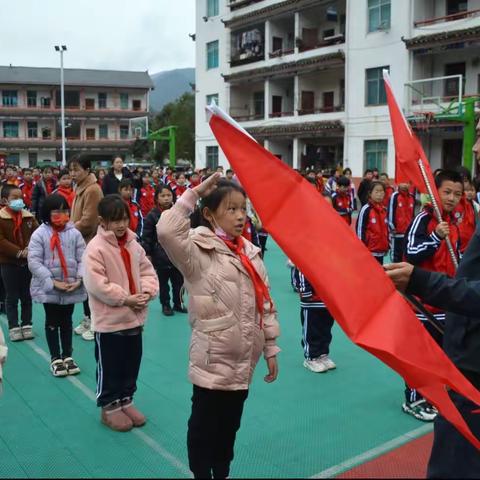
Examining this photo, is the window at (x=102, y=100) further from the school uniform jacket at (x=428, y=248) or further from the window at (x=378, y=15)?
the school uniform jacket at (x=428, y=248)

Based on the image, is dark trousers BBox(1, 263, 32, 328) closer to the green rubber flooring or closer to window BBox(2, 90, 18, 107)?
the green rubber flooring

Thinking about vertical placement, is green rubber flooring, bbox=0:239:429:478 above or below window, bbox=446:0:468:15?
below

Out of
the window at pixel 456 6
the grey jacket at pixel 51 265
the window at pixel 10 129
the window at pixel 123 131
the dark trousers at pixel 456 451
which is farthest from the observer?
the window at pixel 123 131

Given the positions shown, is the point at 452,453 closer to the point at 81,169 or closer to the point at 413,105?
the point at 81,169

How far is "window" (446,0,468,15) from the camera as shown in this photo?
21.5 metres

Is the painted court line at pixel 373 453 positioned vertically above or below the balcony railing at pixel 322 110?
below

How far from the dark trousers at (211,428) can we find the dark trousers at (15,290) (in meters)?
3.51

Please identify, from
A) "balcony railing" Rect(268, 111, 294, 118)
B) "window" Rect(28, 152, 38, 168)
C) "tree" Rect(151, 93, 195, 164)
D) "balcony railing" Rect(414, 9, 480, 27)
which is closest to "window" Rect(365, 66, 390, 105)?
"balcony railing" Rect(414, 9, 480, 27)

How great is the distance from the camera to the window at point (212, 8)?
32188 millimetres

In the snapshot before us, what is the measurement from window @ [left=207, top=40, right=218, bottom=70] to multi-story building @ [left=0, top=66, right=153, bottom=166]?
22485 millimetres

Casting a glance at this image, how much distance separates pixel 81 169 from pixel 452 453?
→ 4565 millimetres

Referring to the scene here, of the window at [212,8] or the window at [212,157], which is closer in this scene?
the window at [212,8]

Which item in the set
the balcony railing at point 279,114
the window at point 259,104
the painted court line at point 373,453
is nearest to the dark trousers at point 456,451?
the painted court line at point 373,453

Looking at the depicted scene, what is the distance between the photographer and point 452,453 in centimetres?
224
